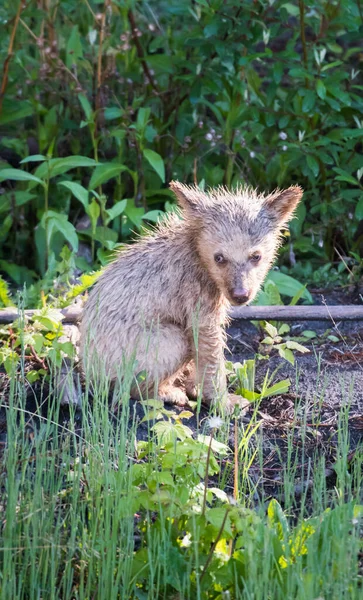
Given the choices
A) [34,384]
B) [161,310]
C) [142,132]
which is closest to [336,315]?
[161,310]

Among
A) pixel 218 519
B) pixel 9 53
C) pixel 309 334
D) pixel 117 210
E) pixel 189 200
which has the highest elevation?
pixel 9 53

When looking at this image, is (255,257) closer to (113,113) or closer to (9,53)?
(113,113)

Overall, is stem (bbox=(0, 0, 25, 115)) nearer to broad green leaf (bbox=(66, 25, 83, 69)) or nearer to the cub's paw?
broad green leaf (bbox=(66, 25, 83, 69))

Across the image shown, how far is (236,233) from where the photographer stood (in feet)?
14.8

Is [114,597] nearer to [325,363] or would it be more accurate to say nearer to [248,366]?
[248,366]

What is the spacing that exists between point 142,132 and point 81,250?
902mm

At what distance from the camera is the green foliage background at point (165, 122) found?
6117 millimetres

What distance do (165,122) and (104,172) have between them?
78cm

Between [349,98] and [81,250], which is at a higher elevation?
[349,98]

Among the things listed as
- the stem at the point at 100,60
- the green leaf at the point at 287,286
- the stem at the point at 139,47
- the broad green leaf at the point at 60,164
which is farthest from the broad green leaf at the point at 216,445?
the stem at the point at 139,47

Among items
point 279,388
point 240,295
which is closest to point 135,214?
point 240,295

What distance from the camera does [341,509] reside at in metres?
3.01

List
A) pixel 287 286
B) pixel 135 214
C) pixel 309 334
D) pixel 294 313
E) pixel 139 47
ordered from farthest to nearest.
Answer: pixel 139 47
pixel 135 214
pixel 287 286
pixel 309 334
pixel 294 313

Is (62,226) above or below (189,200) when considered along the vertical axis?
below
